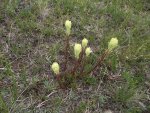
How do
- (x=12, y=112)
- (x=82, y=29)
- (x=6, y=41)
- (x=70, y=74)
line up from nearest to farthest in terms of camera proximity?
(x=12, y=112) < (x=70, y=74) < (x=6, y=41) < (x=82, y=29)

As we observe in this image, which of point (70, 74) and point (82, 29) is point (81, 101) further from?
point (82, 29)

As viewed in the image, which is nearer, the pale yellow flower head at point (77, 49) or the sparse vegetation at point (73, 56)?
the pale yellow flower head at point (77, 49)

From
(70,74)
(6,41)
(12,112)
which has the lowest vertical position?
(12,112)

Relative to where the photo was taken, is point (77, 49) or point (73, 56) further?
point (73, 56)

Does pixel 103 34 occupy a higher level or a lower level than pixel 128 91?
higher

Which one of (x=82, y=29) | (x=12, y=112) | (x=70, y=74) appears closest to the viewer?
(x=12, y=112)

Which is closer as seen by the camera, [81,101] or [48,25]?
[81,101]

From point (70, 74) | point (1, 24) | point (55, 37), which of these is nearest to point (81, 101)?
point (70, 74)

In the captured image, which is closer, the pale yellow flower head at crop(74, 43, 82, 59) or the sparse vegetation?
the pale yellow flower head at crop(74, 43, 82, 59)
